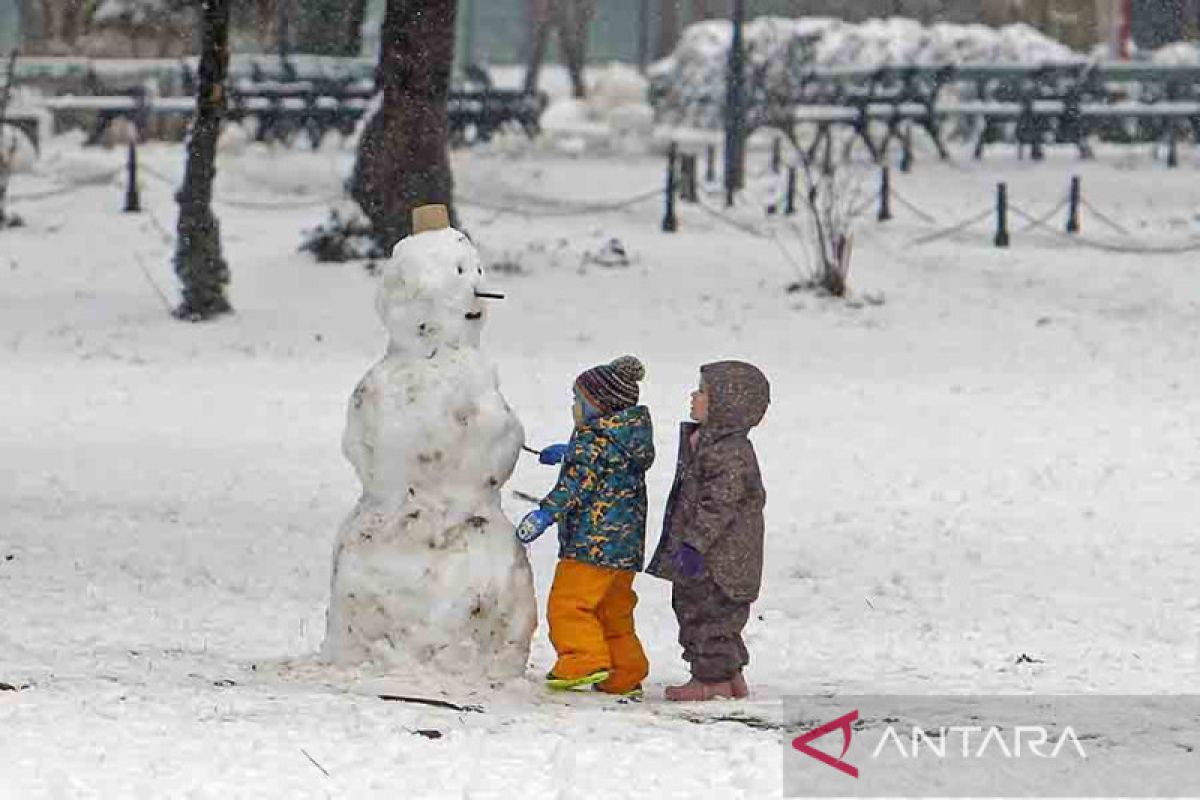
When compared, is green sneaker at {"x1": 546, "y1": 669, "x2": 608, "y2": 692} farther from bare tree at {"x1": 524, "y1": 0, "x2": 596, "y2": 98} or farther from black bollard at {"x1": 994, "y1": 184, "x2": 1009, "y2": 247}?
bare tree at {"x1": 524, "y1": 0, "x2": 596, "y2": 98}

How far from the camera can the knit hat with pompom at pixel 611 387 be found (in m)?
7.58

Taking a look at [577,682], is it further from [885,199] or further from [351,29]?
[351,29]

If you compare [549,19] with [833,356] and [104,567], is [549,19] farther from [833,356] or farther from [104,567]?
[104,567]

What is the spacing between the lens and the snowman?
289 inches

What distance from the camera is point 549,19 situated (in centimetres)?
4375

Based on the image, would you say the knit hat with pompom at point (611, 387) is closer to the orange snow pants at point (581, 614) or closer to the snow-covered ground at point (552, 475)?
the orange snow pants at point (581, 614)

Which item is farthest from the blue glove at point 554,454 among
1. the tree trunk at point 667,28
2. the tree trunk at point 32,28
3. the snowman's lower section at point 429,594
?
the tree trunk at point 667,28

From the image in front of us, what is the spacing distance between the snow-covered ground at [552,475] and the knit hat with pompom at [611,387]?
993mm

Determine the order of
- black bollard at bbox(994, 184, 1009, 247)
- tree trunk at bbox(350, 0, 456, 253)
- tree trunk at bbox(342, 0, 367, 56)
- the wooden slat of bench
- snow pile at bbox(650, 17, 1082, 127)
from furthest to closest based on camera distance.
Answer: snow pile at bbox(650, 17, 1082, 127) → tree trunk at bbox(342, 0, 367, 56) → the wooden slat of bench → black bollard at bbox(994, 184, 1009, 247) → tree trunk at bbox(350, 0, 456, 253)

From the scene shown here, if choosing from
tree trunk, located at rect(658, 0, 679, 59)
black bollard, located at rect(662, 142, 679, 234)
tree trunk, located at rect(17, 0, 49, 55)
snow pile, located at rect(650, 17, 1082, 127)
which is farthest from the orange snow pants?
tree trunk, located at rect(658, 0, 679, 59)

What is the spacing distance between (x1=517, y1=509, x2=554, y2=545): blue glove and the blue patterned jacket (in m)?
0.03

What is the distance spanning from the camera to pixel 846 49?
35.7 meters

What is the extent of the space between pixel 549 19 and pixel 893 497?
105 feet

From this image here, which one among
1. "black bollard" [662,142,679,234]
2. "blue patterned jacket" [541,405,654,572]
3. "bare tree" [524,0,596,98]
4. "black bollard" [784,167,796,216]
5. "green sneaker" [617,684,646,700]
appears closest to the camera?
"blue patterned jacket" [541,405,654,572]
